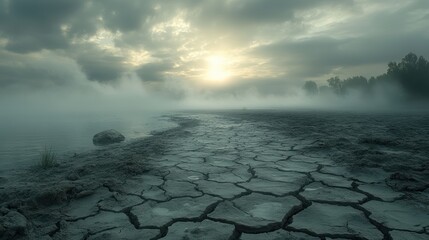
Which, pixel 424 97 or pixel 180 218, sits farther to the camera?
pixel 424 97

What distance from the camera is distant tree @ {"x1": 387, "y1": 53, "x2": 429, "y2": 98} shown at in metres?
31.7

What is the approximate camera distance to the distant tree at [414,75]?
3169 cm

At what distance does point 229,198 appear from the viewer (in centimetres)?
301

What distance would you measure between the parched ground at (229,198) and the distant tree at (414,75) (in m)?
33.1

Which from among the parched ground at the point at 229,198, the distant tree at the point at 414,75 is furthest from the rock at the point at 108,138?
the distant tree at the point at 414,75

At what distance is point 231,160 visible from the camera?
196 inches

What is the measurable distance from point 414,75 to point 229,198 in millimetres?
36992

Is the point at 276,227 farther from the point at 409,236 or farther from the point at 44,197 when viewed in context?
the point at 44,197

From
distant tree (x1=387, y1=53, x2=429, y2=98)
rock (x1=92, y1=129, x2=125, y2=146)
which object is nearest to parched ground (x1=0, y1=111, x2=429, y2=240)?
rock (x1=92, y1=129, x2=125, y2=146)

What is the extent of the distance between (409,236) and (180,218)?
5.79 feet

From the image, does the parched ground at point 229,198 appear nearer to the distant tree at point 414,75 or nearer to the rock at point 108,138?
the rock at point 108,138

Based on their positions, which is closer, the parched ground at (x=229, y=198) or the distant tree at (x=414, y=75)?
the parched ground at (x=229, y=198)

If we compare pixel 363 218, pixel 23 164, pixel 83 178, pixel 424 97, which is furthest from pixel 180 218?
pixel 424 97

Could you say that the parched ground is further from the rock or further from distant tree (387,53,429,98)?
distant tree (387,53,429,98)
